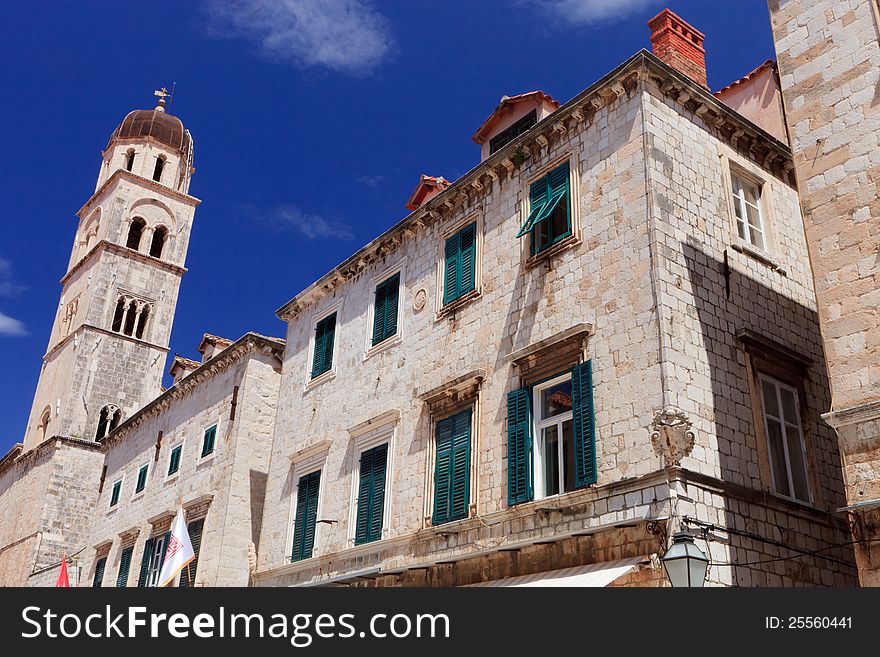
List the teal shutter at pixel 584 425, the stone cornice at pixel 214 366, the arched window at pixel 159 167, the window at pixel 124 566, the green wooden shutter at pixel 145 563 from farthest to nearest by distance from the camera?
the arched window at pixel 159 167, the window at pixel 124 566, the green wooden shutter at pixel 145 563, the stone cornice at pixel 214 366, the teal shutter at pixel 584 425

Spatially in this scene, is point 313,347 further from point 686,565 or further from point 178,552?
point 686,565

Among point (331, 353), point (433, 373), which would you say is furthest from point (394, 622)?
point (331, 353)

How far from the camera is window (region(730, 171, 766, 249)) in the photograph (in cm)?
1331

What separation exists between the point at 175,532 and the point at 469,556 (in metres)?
8.63

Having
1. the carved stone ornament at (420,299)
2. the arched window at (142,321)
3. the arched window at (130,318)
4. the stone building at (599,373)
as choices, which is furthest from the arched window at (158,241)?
the carved stone ornament at (420,299)

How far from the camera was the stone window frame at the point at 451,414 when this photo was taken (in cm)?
1299

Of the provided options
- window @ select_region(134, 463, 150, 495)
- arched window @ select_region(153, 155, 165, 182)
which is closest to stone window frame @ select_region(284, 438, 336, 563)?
window @ select_region(134, 463, 150, 495)

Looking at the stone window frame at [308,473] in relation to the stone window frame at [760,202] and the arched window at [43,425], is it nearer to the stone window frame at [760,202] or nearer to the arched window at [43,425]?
the stone window frame at [760,202]

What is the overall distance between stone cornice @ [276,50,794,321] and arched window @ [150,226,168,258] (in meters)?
28.6

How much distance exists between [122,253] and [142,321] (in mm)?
3417

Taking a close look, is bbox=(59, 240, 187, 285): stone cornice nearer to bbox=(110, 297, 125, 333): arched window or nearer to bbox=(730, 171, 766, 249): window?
bbox=(110, 297, 125, 333): arched window

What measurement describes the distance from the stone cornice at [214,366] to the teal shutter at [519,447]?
416 inches

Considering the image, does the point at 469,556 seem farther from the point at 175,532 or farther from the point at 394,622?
the point at 175,532

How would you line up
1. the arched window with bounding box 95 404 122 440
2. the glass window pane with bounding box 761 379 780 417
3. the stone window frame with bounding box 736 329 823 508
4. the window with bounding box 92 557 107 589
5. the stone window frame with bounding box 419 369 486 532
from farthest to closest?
the arched window with bounding box 95 404 122 440
the window with bounding box 92 557 107 589
the stone window frame with bounding box 419 369 486 532
the glass window pane with bounding box 761 379 780 417
the stone window frame with bounding box 736 329 823 508
